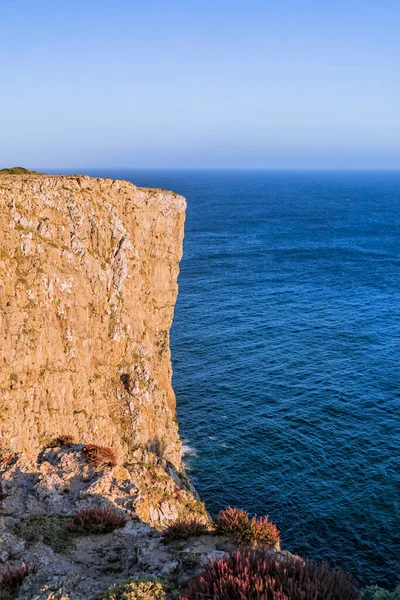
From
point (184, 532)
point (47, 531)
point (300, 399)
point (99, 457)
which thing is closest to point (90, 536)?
point (47, 531)

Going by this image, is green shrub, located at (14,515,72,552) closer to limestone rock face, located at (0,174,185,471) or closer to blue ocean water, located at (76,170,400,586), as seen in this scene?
limestone rock face, located at (0,174,185,471)

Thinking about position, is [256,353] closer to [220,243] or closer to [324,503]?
[324,503]

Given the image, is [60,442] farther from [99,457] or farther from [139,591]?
[139,591]

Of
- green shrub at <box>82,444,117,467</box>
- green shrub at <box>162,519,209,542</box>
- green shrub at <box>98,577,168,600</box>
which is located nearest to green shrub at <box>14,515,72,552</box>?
green shrub at <box>162,519,209,542</box>

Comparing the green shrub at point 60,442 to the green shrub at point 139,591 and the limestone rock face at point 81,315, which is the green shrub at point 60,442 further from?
the green shrub at point 139,591

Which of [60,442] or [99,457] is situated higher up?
[99,457]

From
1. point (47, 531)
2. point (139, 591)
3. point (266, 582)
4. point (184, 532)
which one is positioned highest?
point (266, 582)
